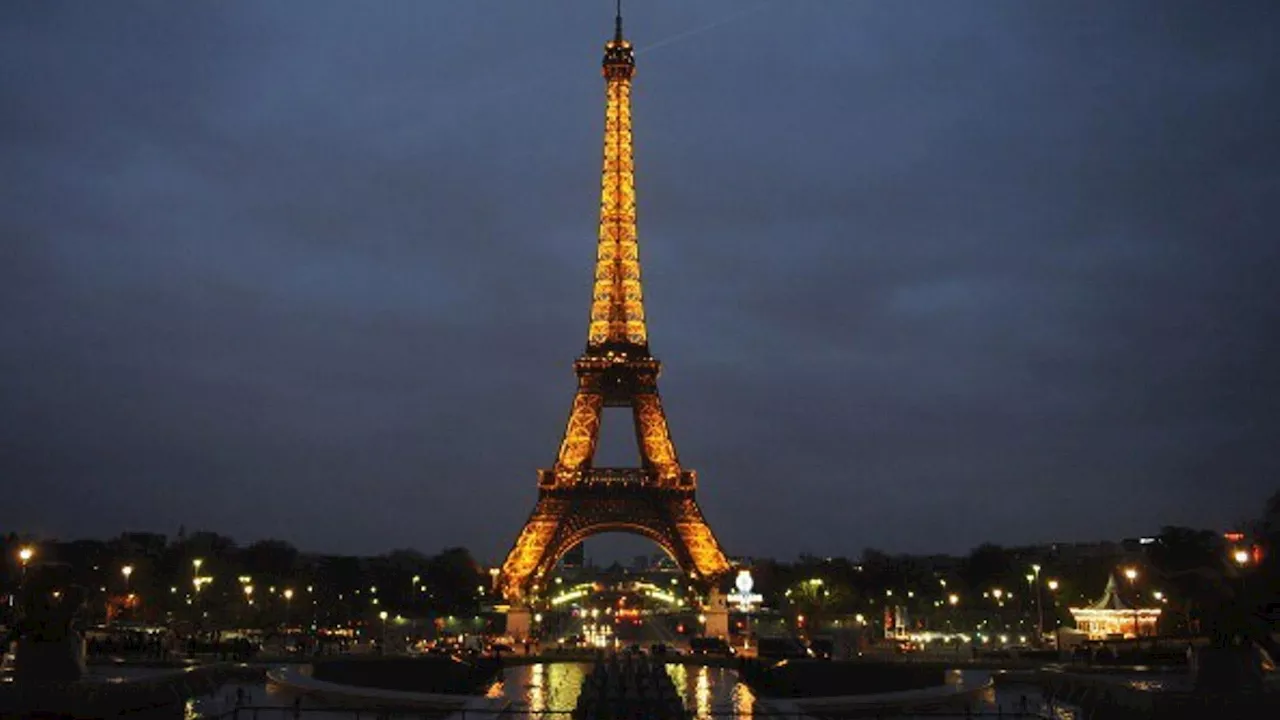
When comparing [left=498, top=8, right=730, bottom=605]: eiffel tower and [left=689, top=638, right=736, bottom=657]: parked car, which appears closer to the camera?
[left=689, top=638, right=736, bottom=657]: parked car

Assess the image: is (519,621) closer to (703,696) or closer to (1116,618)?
(1116,618)

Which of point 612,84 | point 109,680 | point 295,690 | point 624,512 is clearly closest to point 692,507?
point 624,512

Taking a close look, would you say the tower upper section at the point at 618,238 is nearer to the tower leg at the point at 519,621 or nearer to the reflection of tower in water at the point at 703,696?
the tower leg at the point at 519,621

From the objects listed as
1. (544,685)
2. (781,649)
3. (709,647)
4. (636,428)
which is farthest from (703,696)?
(636,428)

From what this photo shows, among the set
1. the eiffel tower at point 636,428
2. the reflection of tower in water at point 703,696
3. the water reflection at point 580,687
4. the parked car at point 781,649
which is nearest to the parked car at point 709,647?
the water reflection at point 580,687

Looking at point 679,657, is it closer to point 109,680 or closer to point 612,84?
point 109,680

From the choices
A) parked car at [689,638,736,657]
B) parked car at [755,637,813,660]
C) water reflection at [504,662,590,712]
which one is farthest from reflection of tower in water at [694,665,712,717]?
parked car at [689,638,736,657]

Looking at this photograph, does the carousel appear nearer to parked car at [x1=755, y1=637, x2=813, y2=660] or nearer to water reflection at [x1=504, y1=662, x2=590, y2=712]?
parked car at [x1=755, y1=637, x2=813, y2=660]
